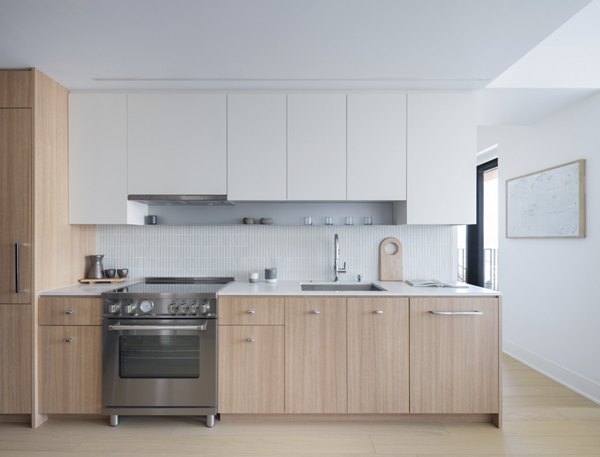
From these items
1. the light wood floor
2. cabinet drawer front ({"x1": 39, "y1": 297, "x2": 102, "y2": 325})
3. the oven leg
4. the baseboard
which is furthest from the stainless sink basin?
the baseboard

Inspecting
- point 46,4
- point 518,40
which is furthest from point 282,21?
point 518,40

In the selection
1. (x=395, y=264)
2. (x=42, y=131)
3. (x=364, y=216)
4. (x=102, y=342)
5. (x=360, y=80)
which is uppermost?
(x=360, y=80)

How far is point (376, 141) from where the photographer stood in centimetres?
297

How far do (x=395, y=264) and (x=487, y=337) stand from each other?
0.93 meters

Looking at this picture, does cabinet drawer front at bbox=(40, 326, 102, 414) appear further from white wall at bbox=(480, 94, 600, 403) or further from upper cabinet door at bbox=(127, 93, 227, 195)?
white wall at bbox=(480, 94, 600, 403)

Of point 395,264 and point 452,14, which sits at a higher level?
point 452,14

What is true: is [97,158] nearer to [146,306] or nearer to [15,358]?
[146,306]

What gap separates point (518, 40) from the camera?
224cm

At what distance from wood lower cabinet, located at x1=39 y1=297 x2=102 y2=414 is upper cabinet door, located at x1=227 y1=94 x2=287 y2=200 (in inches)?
52.4

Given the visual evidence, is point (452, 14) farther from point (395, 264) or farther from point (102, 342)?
point (102, 342)

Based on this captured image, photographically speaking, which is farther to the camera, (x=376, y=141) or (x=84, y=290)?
(x=376, y=141)

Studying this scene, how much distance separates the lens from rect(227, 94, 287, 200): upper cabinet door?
296 cm

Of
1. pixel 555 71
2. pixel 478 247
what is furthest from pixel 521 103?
pixel 478 247

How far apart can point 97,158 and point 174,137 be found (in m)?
0.59
